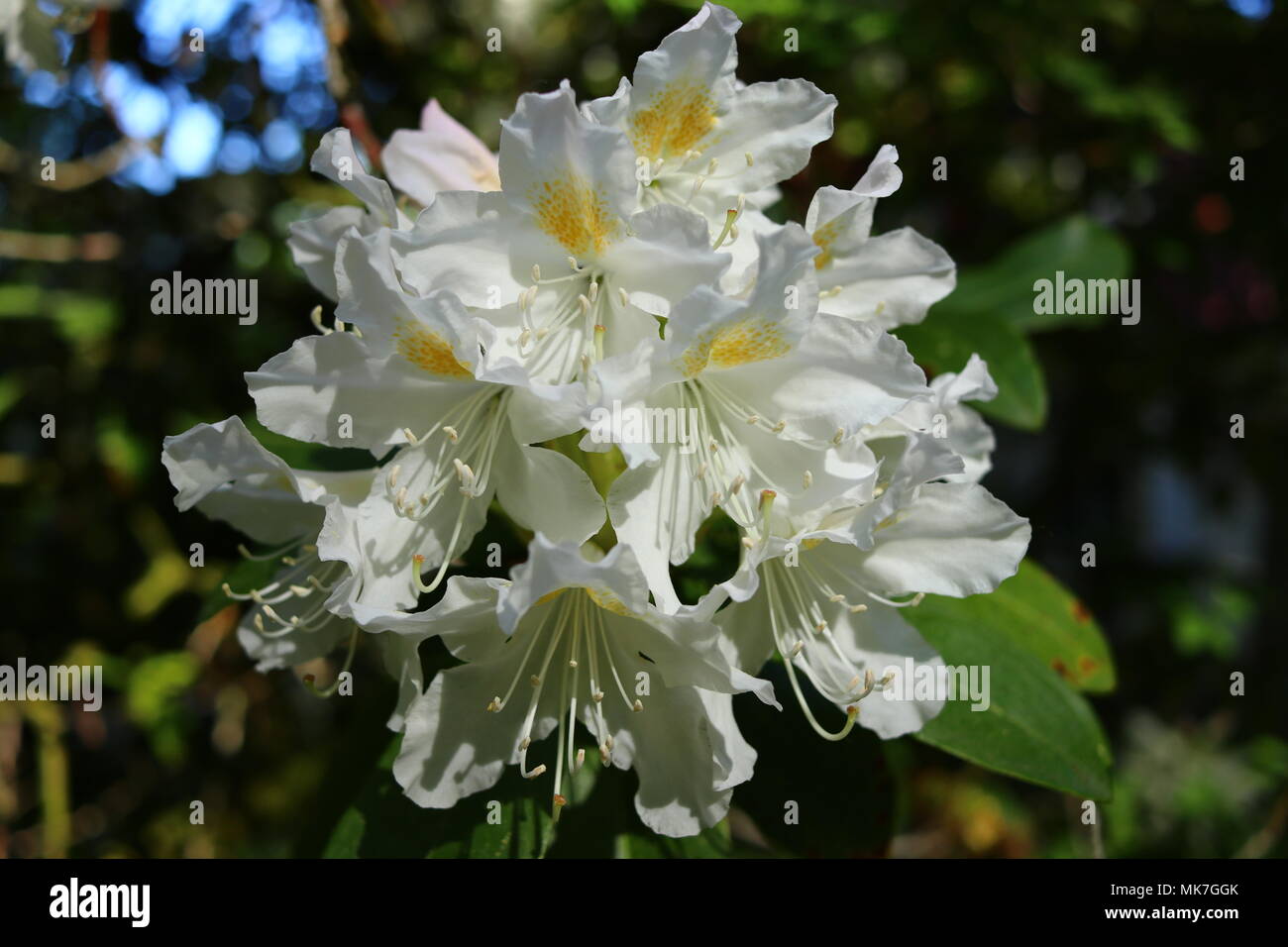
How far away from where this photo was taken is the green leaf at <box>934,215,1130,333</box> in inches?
58.3

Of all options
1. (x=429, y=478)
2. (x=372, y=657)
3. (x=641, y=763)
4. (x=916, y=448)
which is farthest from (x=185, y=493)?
(x=372, y=657)

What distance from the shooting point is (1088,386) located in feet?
7.79

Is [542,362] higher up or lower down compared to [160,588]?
higher up

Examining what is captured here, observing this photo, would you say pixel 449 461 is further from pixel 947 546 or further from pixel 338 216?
pixel 947 546

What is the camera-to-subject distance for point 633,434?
749mm

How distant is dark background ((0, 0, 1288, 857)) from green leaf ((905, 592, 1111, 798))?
26 cm

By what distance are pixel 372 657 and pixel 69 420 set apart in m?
0.75

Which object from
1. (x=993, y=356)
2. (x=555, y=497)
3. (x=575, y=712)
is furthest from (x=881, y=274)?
(x=575, y=712)

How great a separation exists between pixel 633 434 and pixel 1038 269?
1.08 meters

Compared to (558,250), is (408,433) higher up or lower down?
lower down

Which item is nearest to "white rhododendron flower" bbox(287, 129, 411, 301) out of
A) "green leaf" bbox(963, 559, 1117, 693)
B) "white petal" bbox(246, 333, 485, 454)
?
"white petal" bbox(246, 333, 485, 454)

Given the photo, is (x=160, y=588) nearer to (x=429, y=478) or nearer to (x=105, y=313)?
(x=105, y=313)

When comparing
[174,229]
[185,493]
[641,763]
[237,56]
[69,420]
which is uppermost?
[237,56]

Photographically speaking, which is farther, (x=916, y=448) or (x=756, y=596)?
(x=756, y=596)
